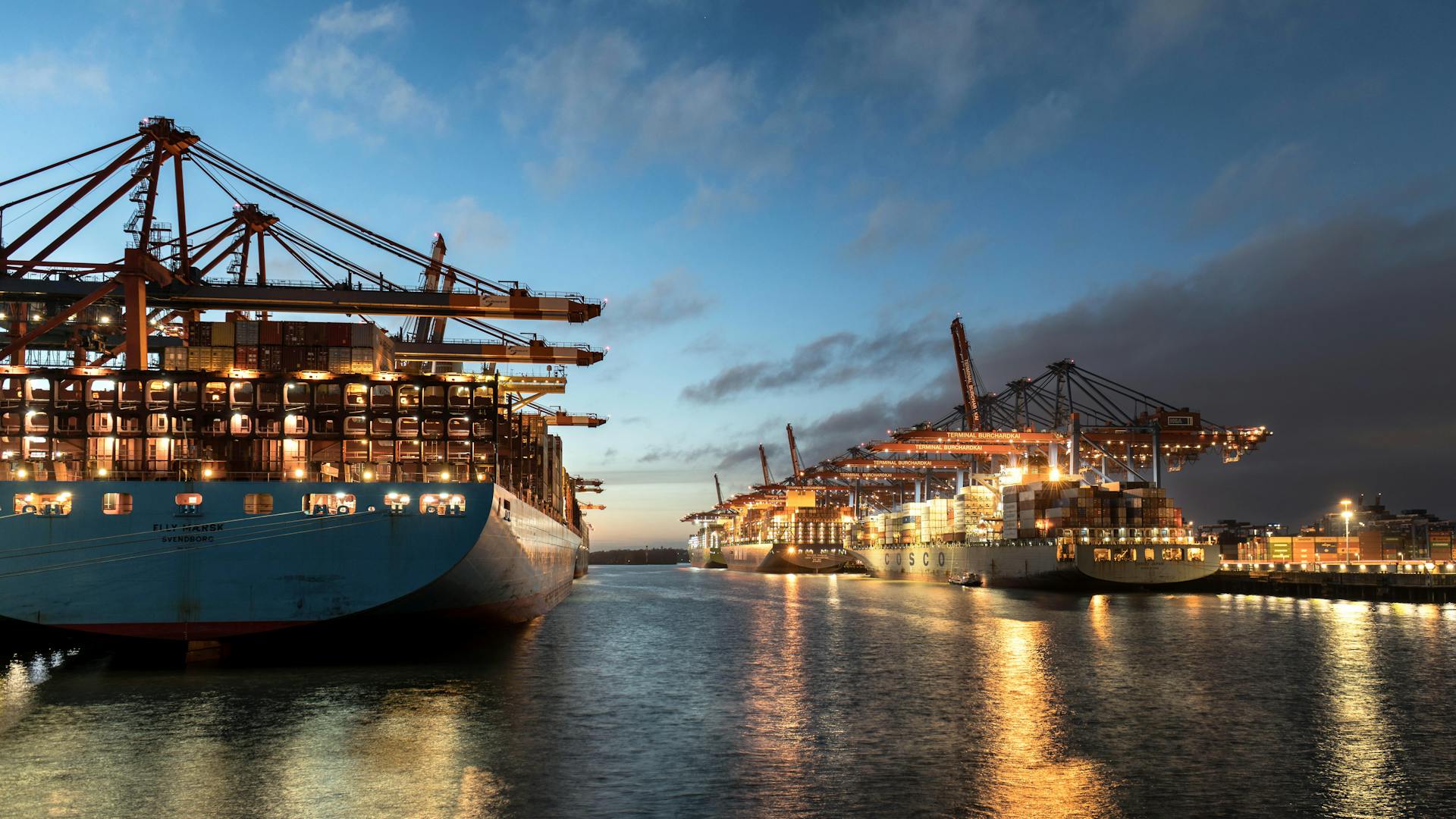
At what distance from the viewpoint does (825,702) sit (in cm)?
2411

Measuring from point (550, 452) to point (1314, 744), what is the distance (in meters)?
50.4

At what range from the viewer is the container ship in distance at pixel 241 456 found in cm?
2959

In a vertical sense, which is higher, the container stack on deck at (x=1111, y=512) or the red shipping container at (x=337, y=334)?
the red shipping container at (x=337, y=334)

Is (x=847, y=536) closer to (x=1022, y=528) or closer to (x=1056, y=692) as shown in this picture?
(x=1022, y=528)

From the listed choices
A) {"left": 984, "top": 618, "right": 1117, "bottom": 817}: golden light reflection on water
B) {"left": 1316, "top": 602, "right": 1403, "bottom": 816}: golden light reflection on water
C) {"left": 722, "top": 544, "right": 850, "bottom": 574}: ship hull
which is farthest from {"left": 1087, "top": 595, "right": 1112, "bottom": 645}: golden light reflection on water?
{"left": 722, "top": 544, "right": 850, "bottom": 574}: ship hull

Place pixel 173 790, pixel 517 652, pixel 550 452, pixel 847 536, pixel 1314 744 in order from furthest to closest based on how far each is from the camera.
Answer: pixel 847 536, pixel 550 452, pixel 517 652, pixel 1314 744, pixel 173 790

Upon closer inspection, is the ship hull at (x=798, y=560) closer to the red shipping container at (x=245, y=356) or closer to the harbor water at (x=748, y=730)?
the harbor water at (x=748, y=730)

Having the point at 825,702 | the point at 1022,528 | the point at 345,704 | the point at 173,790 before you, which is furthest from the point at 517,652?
the point at 1022,528

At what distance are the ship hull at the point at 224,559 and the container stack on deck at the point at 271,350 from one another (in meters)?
7.22

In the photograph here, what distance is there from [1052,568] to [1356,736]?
64136mm

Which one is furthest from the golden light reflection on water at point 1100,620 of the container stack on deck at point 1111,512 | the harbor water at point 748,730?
the container stack on deck at point 1111,512

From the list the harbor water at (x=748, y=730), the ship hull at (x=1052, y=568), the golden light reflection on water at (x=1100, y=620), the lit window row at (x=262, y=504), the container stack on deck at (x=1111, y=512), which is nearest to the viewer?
the harbor water at (x=748, y=730)

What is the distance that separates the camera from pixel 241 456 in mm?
35062

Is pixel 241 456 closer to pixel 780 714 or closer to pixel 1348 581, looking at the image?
pixel 780 714
